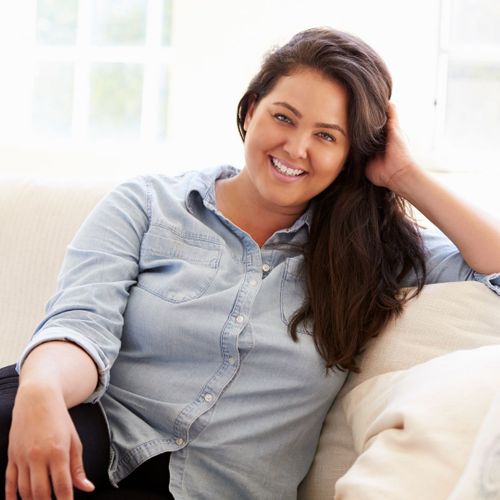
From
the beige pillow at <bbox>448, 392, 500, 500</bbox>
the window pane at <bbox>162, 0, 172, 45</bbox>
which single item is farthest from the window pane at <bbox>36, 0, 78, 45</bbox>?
the beige pillow at <bbox>448, 392, 500, 500</bbox>

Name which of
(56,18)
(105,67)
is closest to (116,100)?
(105,67)

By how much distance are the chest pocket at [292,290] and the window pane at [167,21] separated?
1966mm

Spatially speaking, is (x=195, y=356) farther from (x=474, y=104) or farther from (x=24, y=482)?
(x=474, y=104)

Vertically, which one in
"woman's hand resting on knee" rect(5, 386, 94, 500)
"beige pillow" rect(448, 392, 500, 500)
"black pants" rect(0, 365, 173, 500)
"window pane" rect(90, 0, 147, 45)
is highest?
"window pane" rect(90, 0, 147, 45)

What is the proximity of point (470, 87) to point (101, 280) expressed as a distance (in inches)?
70.4

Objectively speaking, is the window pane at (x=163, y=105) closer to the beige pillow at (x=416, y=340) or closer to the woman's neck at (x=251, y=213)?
the woman's neck at (x=251, y=213)

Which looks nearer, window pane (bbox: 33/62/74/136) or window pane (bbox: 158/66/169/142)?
window pane (bbox: 158/66/169/142)

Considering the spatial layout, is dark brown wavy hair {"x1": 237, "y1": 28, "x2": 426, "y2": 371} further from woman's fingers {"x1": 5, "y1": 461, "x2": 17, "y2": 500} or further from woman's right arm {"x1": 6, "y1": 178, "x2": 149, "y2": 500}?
woman's fingers {"x1": 5, "y1": 461, "x2": 17, "y2": 500}

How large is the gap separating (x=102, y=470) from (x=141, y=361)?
20 cm

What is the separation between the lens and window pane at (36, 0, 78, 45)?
346cm

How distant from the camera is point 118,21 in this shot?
11.3ft

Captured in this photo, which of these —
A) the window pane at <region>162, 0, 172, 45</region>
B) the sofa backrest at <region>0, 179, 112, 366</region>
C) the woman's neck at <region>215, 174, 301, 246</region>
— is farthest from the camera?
the window pane at <region>162, 0, 172, 45</region>

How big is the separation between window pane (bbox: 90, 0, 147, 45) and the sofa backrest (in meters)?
1.59

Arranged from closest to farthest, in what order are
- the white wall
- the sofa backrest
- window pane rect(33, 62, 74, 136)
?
the sofa backrest
the white wall
window pane rect(33, 62, 74, 136)
